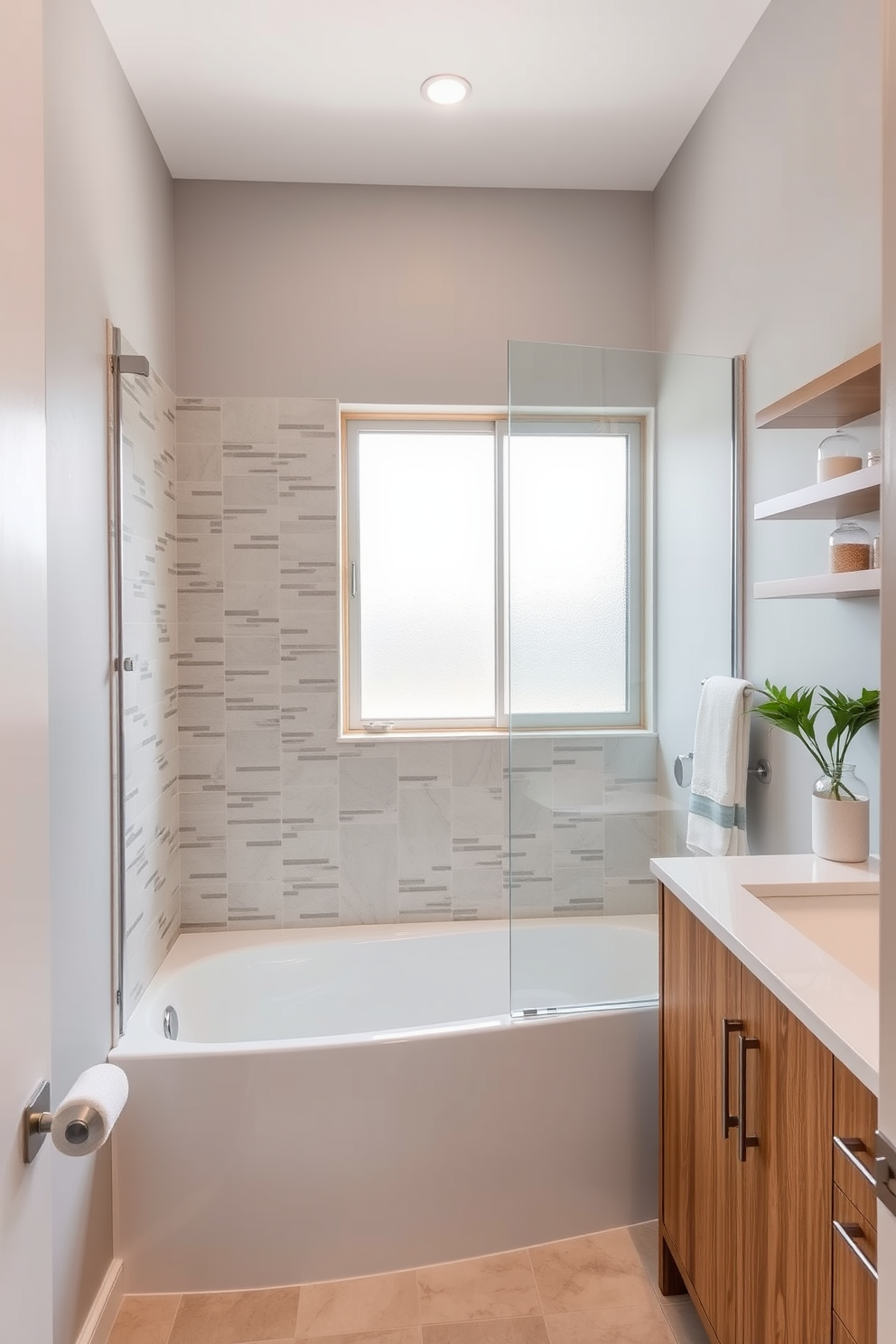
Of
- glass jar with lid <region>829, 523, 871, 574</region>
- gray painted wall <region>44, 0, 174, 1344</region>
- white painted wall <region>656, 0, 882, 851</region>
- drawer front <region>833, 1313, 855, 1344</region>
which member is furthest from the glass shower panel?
drawer front <region>833, 1313, 855, 1344</region>

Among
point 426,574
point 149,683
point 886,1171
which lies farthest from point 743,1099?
point 426,574

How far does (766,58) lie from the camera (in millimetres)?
2016

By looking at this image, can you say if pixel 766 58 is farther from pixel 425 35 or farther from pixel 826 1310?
pixel 826 1310

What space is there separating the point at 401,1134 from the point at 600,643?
121cm

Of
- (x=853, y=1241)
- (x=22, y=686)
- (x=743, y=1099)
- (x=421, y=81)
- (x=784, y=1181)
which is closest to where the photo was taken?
(x=22, y=686)

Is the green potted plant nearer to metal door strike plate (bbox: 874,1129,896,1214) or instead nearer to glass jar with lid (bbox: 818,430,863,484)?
glass jar with lid (bbox: 818,430,863,484)

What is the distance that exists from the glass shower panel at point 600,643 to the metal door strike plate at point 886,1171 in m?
1.48

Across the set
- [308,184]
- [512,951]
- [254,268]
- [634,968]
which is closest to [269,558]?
[254,268]

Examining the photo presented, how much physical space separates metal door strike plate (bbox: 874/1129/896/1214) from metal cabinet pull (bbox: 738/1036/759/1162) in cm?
65

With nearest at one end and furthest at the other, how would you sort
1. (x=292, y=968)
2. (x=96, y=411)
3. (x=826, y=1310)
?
(x=826, y=1310) < (x=96, y=411) < (x=292, y=968)

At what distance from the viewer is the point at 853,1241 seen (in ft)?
3.33

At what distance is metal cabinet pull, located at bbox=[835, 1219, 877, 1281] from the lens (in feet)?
3.21

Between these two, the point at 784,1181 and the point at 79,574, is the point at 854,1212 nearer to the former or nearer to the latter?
the point at 784,1181

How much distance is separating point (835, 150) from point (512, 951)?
1847 millimetres
